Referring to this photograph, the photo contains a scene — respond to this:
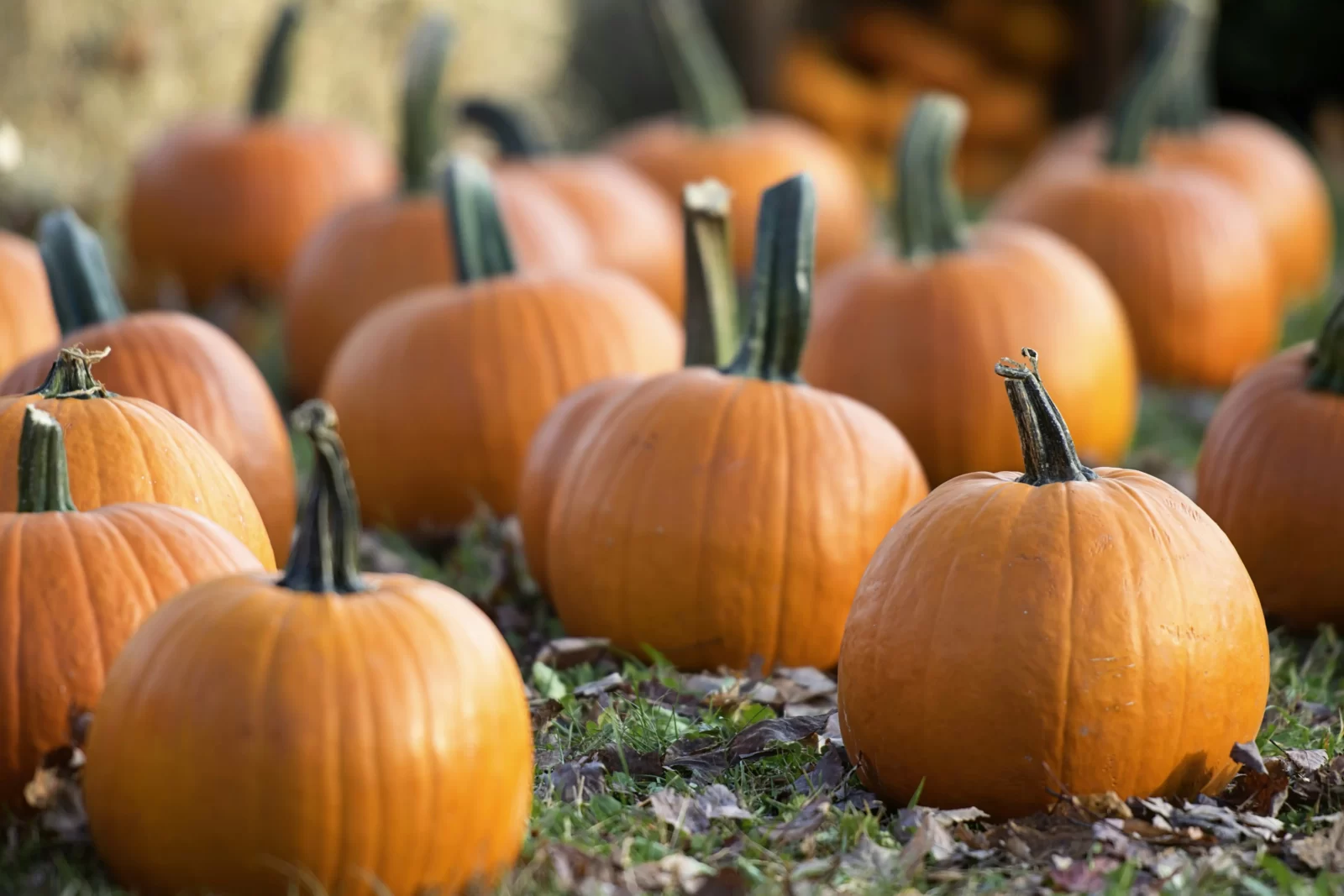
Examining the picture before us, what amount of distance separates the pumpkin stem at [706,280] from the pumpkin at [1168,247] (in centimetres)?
256

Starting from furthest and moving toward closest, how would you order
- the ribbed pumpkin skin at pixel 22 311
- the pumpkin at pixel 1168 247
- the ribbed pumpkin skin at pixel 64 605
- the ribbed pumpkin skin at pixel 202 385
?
the pumpkin at pixel 1168 247 → the ribbed pumpkin skin at pixel 22 311 → the ribbed pumpkin skin at pixel 202 385 → the ribbed pumpkin skin at pixel 64 605

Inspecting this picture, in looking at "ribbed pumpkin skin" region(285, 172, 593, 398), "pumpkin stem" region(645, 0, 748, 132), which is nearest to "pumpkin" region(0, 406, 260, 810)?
"ribbed pumpkin skin" region(285, 172, 593, 398)

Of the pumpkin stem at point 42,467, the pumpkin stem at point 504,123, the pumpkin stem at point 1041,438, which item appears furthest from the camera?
the pumpkin stem at point 504,123

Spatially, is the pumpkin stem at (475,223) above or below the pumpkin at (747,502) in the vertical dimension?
above

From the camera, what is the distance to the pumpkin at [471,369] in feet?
14.6

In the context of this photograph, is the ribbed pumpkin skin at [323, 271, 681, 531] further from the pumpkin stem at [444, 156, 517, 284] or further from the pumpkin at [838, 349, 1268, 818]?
the pumpkin at [838, 349, 1268, 818]

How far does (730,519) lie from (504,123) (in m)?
3.82

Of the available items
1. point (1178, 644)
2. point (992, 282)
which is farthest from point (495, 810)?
point (992, 282)

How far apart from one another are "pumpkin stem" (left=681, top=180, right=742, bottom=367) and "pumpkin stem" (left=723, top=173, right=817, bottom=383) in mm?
317

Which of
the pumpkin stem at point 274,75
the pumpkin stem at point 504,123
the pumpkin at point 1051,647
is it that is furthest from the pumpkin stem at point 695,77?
the pumpkin at point 1051,647

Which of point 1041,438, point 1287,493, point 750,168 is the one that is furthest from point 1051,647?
point 750,168

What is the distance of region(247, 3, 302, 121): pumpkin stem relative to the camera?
655 centimetres

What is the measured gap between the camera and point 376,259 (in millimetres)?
5531

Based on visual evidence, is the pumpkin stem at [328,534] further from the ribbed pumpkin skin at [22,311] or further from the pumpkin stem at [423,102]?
the pumpkin stem at [423,102]
